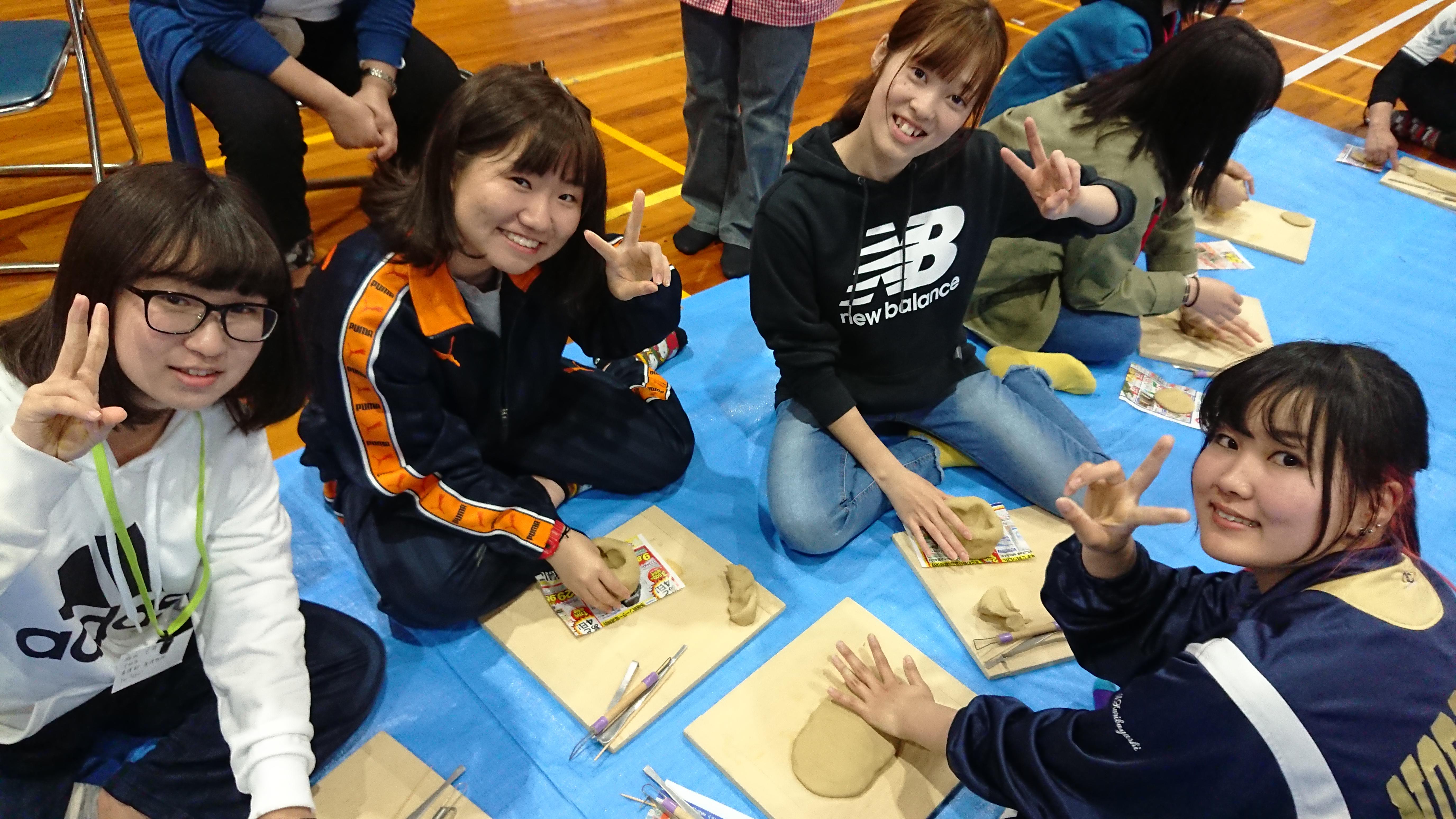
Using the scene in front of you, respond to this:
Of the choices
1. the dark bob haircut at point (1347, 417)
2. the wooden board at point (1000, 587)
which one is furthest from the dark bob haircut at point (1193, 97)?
the dark bob haircut at point (1347, 417)

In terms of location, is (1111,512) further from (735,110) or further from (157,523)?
(735,110)

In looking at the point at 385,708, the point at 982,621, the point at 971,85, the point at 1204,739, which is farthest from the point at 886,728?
the point at 971,85

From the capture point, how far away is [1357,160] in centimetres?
310

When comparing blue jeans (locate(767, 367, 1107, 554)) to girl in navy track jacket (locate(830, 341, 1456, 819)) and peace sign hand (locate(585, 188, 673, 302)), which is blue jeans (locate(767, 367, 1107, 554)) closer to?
peace sign hand (locate(585, 188, 673, 302))

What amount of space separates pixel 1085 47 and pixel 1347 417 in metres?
1.50

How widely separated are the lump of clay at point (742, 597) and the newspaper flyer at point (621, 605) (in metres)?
0.08

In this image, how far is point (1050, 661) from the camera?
1407 mm

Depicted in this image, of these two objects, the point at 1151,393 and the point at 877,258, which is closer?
the point at 877,258

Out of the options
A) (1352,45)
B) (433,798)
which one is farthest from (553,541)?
(1352,45)

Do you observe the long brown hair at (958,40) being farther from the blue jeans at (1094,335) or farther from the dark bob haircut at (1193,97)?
the blue jeans at (1094,335)

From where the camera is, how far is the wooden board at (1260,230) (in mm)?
2547

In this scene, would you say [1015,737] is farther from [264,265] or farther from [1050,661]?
[264,265]

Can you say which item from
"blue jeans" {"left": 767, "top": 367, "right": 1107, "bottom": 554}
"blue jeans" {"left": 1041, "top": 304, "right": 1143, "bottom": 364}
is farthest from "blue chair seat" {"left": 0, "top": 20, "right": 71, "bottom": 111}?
"blue jeans" {"left": 1041, "top": 304, "right": 1143, "bottom": 364}

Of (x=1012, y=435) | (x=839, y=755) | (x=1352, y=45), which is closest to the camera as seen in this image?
(x=839, y=755)
